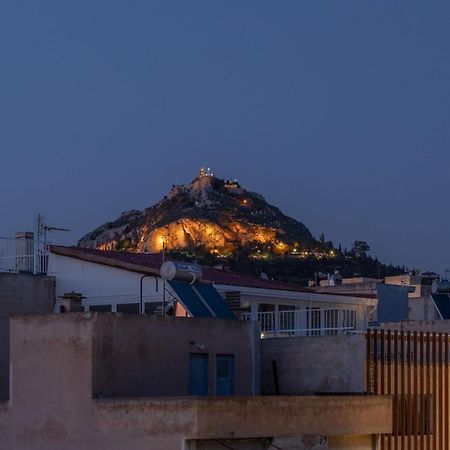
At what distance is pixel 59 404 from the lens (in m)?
20.0

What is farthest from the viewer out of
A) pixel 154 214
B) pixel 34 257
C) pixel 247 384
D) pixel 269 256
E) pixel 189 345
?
pixel 154 214

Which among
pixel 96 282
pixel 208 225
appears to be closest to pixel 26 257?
pixel 96 282

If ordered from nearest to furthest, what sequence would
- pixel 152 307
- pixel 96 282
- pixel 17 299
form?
pixel 17 299 < pixel 152 307 < pixel 96 282

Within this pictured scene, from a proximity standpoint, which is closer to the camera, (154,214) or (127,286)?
(127,286)

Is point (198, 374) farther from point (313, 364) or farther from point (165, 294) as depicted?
point (165, 294)

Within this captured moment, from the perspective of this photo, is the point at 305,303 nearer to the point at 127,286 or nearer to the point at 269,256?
the point at 127,286

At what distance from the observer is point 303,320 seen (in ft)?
99.6

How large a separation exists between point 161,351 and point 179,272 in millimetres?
3336

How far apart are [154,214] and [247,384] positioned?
535 feet

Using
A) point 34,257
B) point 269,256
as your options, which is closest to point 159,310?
point 34,257

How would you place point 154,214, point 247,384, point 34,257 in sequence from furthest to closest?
1. point 154,214
2. point 34,257
3. point 247,384

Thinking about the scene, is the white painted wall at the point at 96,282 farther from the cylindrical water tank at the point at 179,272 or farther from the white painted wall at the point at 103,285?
the cylindrical water tank at the point at 179,272

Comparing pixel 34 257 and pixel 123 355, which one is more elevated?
pixel 34 257

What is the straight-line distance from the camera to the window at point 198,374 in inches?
860
